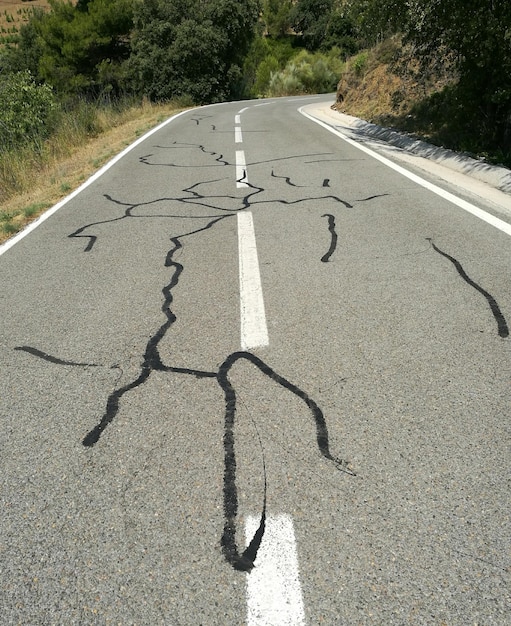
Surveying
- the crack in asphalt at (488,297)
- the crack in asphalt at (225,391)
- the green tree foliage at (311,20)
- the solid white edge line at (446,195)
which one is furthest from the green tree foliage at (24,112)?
the green tree foliage at (311,20)

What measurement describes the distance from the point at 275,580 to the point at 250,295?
2438mm

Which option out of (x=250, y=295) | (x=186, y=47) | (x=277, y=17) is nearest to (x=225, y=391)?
(x=250, y=295)

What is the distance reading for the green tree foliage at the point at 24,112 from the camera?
1320cm

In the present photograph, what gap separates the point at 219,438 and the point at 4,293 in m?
2.89

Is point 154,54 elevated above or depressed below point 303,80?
above

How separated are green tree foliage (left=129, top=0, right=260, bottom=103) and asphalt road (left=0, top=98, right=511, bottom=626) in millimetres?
31242

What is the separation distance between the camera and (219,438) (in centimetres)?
244

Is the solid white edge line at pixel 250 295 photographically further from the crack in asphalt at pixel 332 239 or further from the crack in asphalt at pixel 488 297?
the crack in asphalt at pixel 488 297

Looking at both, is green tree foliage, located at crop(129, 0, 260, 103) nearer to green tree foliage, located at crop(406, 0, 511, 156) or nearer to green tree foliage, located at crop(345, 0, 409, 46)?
green tree foliage, located at crop(345, 0, 409, 46)

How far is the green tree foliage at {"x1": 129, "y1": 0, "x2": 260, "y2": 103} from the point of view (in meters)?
32.2

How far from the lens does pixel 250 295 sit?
3938 millimetres

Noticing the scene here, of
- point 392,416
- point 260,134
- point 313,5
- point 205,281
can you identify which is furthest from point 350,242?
point 313,5

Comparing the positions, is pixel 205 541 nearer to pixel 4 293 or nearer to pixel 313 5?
pixel 4 293

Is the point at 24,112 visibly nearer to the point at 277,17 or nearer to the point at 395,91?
the point at 395,91
